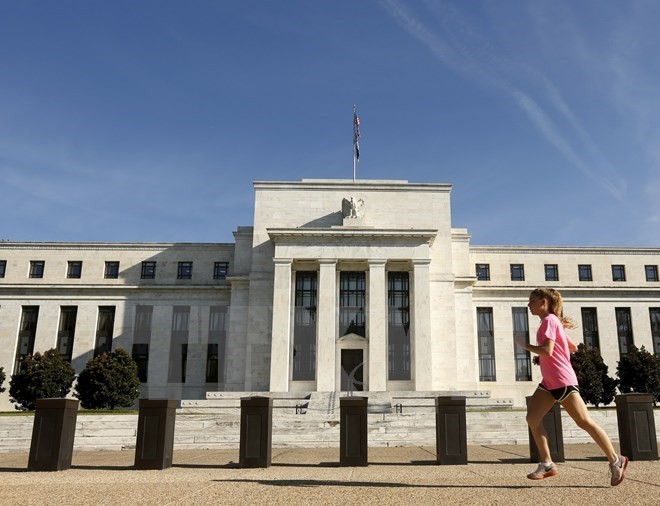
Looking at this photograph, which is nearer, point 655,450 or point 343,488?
point 343,488

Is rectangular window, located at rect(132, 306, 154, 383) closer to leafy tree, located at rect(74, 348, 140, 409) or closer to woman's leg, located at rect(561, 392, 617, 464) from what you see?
leafy tree, located at rect(74, 348, 140, 409)

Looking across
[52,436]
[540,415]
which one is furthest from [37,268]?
[540,415]

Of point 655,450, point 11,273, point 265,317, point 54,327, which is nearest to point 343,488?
point 655,450

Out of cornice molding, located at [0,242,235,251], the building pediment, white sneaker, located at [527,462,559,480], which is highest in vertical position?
cornice molding, located at [0,242,235,251]

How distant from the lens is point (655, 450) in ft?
42.4

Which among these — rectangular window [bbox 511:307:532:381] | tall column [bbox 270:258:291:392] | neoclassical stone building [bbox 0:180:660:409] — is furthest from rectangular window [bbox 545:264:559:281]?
tall column [bbox 270:258:291:392]

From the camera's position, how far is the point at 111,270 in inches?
2117

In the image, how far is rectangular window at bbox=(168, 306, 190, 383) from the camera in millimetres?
50219

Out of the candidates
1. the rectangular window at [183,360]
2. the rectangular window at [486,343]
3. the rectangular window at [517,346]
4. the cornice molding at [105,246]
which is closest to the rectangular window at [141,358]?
the rectangular window at [183,360]

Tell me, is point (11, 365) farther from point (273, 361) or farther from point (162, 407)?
point (162, 407)

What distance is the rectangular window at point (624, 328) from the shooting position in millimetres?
51938

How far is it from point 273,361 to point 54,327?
20886mm

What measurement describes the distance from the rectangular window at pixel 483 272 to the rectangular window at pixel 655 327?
14.6m

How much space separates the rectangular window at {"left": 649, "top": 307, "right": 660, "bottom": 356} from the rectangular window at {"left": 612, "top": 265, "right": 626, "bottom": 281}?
11.9ft
